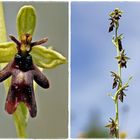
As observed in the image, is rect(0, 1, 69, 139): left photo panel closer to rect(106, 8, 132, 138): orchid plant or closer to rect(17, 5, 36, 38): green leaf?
rect(17, 5, 36, 38): green leaf

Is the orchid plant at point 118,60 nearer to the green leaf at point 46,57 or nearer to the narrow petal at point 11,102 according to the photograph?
the green leaf at point 46,57

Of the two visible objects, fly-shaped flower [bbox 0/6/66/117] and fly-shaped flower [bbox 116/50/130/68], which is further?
fly-shaped flower [bbox 116/50/130/68]

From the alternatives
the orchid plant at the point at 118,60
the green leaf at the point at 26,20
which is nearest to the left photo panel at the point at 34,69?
the green leaf at the point at 26,20

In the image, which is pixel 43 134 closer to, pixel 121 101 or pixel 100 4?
pixel 121 101

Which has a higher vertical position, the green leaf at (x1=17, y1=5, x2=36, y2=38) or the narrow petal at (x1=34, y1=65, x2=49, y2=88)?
the green leaf at (x1=17, y1=5, x2=36, y2=38)

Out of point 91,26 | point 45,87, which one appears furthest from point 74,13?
point 45,87

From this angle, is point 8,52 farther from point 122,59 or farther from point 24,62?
point 122,59

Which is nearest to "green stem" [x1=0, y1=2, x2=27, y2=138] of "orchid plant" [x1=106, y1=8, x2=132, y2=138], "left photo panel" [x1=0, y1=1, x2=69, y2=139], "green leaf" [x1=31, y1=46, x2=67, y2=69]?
"left photo panel" [x1=0, y1=1, x2=69, y2=139]
